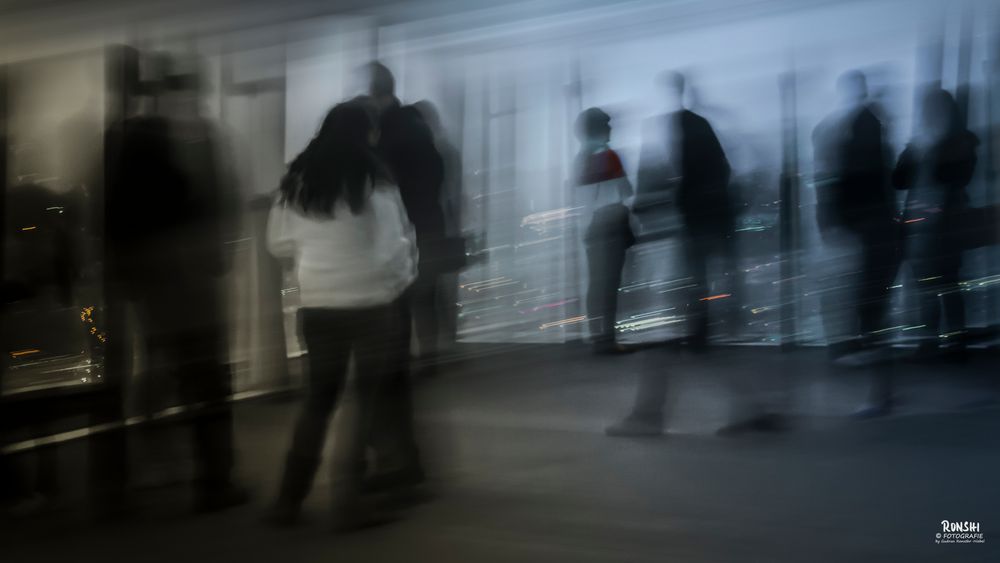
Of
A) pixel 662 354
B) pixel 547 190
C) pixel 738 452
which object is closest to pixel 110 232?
pixel 547 190

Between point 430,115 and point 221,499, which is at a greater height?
point 430,115

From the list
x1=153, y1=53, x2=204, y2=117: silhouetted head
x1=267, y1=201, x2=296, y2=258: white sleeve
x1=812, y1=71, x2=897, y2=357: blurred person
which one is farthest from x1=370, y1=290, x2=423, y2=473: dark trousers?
x1=812, y1=71, x2=897, y2=357: blurred person

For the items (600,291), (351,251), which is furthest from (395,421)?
(600,291)

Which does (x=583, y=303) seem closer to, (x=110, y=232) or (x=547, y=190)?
(x=547, y=190)

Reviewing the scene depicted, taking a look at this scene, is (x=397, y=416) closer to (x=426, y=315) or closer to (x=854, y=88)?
(x=426, y=315)

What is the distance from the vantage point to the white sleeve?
1.02 metres

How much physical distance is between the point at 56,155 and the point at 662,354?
2.85ft

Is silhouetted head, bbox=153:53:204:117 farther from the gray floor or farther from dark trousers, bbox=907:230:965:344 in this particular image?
dark trousers, bbox=907:230:965:344

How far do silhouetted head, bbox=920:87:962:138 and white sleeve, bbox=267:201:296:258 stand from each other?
2.49ft

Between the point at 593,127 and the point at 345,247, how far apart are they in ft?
1.13

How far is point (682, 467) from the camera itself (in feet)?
3.22

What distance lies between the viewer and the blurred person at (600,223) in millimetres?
897

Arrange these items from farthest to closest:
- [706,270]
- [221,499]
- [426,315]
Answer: [221,499]
[426,315]
[706,270]

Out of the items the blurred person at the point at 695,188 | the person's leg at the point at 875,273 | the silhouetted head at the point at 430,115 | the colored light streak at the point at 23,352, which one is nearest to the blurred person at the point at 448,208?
the silhouetted head at the point at 430,115
